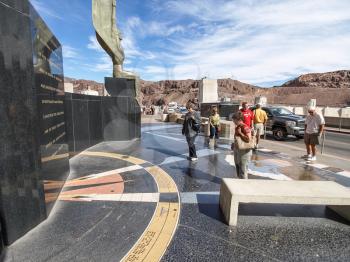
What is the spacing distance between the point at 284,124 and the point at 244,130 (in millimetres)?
10240

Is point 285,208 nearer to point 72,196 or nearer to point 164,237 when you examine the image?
point 164,237

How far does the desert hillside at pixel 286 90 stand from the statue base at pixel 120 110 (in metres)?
66.6

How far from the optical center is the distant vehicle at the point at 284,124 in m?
13.4

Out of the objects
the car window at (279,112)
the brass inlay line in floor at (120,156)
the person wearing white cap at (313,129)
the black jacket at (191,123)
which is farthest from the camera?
the car window at (279,112)

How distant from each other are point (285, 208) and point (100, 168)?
185 inches

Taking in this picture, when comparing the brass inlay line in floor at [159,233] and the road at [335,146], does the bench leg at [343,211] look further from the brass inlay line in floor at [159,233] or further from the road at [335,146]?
the road at [335,146]

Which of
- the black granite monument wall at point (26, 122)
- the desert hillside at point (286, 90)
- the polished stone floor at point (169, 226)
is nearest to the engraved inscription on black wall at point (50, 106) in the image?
the black granite monument wall at point (26, 122)

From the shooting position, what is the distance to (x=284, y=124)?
13797 millimetres

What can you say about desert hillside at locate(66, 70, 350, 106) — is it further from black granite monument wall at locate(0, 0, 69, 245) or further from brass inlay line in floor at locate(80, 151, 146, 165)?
black granite monument wall at locate(0, 0, 69, 245)

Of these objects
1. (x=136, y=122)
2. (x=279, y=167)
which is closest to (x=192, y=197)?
(x=279, y=167)

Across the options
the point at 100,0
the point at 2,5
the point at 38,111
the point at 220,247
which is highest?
the point at 100,0

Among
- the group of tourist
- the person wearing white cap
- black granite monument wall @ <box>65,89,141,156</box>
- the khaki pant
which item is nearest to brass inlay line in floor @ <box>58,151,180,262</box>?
the khaki pant

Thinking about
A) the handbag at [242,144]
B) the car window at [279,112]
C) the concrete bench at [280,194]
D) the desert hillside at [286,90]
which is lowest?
the concrete bench at [280,194]

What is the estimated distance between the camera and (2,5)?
119 inches
